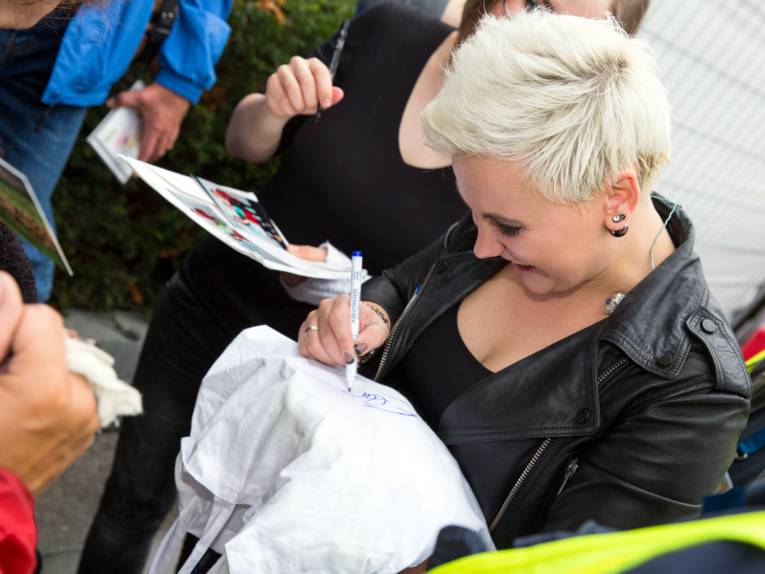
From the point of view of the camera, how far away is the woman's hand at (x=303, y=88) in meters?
2.08

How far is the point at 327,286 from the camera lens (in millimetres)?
2072

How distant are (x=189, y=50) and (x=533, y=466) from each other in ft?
6.58

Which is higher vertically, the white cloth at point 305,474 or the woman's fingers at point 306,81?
the woman's fingers at point 306,81

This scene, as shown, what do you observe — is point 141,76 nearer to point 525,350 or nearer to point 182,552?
point 182,552

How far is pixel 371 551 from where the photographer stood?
126 cm

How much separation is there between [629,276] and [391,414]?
1.92ft

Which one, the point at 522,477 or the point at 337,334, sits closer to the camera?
the point at 522,477

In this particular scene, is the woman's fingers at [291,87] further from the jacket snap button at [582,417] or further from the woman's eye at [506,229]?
the jacket snap button at [582,417]

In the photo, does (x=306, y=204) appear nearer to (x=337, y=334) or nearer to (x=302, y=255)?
(x=302, y=255)

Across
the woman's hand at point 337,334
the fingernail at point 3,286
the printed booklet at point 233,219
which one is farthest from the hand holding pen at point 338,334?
the fingernail at point 3,286

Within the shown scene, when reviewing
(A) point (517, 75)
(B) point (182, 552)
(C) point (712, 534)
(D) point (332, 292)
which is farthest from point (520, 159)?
(B) point (182, 552)

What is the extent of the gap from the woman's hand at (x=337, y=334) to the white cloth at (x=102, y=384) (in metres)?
0.67

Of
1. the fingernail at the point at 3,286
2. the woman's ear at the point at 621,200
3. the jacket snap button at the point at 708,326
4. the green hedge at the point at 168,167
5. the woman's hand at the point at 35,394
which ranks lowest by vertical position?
the green hedge at the point at 168,167

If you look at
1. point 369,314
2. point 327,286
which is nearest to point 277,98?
point 327,286
